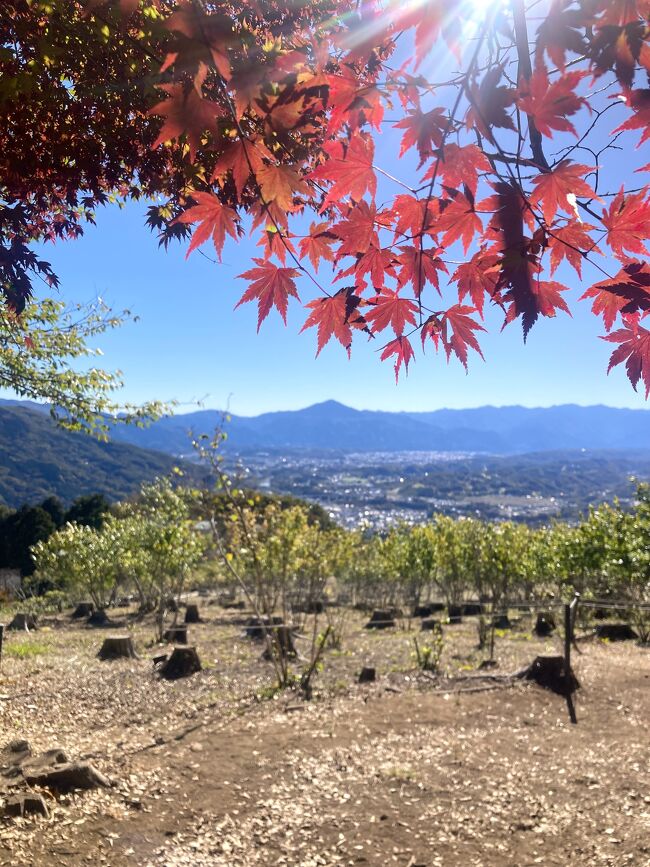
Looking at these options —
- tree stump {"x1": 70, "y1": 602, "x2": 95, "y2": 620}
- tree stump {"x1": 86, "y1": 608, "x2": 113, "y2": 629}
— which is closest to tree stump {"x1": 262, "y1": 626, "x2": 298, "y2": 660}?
tree stump {"x1": 86, "y1": 608, "x2": 113, "y2": 629}

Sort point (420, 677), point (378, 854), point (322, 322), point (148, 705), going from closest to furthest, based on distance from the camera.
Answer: point (322, 322) < point (378, 854) < point (148, 705) < point (420, 677)

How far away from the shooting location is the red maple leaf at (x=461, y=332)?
1536 mm

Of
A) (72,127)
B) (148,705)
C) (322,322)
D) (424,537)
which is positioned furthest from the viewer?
(424,537)

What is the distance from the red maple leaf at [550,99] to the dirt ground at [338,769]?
4342mm

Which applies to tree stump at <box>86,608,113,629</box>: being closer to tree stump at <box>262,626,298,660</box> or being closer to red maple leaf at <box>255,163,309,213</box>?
tree stump at <box>262,626,298,660</box>

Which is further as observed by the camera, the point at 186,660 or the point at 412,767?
the point at 186,660

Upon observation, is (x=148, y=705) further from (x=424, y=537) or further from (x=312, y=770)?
(x=424, y=537)

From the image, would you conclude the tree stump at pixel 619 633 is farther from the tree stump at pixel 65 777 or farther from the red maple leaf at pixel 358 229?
the red maple leaf at pixel 358 229

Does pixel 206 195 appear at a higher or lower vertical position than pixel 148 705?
higher

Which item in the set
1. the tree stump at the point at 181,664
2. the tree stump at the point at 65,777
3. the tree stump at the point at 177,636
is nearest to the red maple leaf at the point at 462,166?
the tree stump at the point at 65,777

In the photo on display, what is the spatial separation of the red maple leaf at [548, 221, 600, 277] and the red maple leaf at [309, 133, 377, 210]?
481mm

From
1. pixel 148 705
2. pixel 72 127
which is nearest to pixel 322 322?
pixel 72 127

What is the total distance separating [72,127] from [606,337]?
2.14 m

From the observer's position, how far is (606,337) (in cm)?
143
